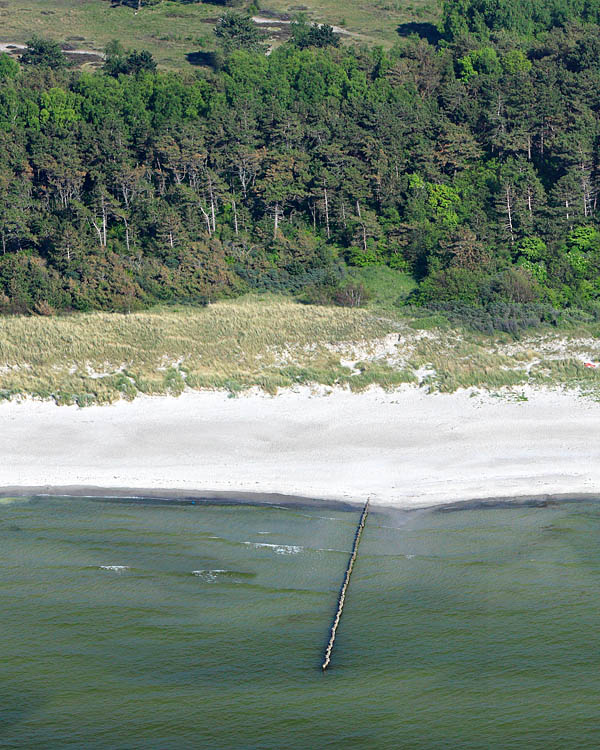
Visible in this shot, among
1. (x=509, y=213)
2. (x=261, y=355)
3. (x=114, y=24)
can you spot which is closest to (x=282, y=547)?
(x=261, y=355)

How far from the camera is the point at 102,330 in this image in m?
29.6

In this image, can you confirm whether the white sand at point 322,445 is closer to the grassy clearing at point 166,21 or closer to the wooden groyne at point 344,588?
the wooden groyne at point 344,588

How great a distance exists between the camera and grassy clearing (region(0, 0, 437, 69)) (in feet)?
199

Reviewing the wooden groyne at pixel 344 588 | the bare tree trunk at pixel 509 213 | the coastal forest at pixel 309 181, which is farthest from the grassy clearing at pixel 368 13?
the wooden groyne at pixel 344 588

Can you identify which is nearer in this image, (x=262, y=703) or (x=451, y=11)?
(x=262, y=703)

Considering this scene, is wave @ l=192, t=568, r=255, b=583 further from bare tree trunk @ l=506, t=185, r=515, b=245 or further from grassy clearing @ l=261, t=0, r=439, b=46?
grassy clearing @ l=261, t=0, r=439, b=46

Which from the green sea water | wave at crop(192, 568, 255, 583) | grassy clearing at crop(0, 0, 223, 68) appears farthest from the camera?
grassy clearing at crop(0, 0, 223, 68)

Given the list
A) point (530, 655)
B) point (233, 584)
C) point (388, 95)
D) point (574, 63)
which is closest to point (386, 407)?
point (233, 584)

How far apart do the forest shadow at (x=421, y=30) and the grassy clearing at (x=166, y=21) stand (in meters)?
0.64

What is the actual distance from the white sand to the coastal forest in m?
8.28

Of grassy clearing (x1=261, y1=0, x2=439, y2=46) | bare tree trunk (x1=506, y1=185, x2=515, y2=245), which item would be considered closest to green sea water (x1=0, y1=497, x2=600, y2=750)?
bare tree trunk (x1=506, y1=185, x2=515, y2=245)

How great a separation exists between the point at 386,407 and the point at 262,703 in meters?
12.6

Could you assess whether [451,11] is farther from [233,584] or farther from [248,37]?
[233,584]

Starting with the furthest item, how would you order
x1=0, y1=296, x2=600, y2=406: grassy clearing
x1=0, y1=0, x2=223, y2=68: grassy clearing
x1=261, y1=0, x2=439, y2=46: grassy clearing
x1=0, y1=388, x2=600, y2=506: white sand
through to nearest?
x1=261, y1=0, x2=439, y2=46: grassy clearing < x1=0, y1=0, x2=223, y2=68: grassy clearing < x1=0, y1=296, x2=600, y2=406: grassy clearing < x1=0, y1=388, x2=600, y2=506: white sand
